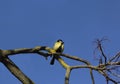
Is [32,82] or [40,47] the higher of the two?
[40,47]

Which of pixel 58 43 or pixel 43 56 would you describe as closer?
pixel 43 56

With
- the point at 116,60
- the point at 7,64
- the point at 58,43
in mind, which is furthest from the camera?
the point at 58,43

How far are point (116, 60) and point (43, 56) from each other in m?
1.89

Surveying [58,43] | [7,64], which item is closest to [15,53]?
[7,64]

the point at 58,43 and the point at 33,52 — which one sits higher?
the point at 58,43

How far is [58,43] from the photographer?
17406 mm

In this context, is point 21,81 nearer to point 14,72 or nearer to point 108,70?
point 14,72

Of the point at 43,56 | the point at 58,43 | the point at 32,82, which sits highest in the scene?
the point at 58,43

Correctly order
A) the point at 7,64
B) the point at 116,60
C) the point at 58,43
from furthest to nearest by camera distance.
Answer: the point at 58,43 < the point at 7,64 < the point at 116,60

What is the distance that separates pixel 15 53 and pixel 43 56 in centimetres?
66

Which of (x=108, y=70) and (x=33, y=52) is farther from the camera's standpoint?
(x=33, y=52)

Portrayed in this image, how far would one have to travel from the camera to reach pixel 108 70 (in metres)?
12.9

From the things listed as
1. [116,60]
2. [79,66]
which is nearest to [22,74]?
[79,66]

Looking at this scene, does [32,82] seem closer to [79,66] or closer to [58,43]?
[79,66]
